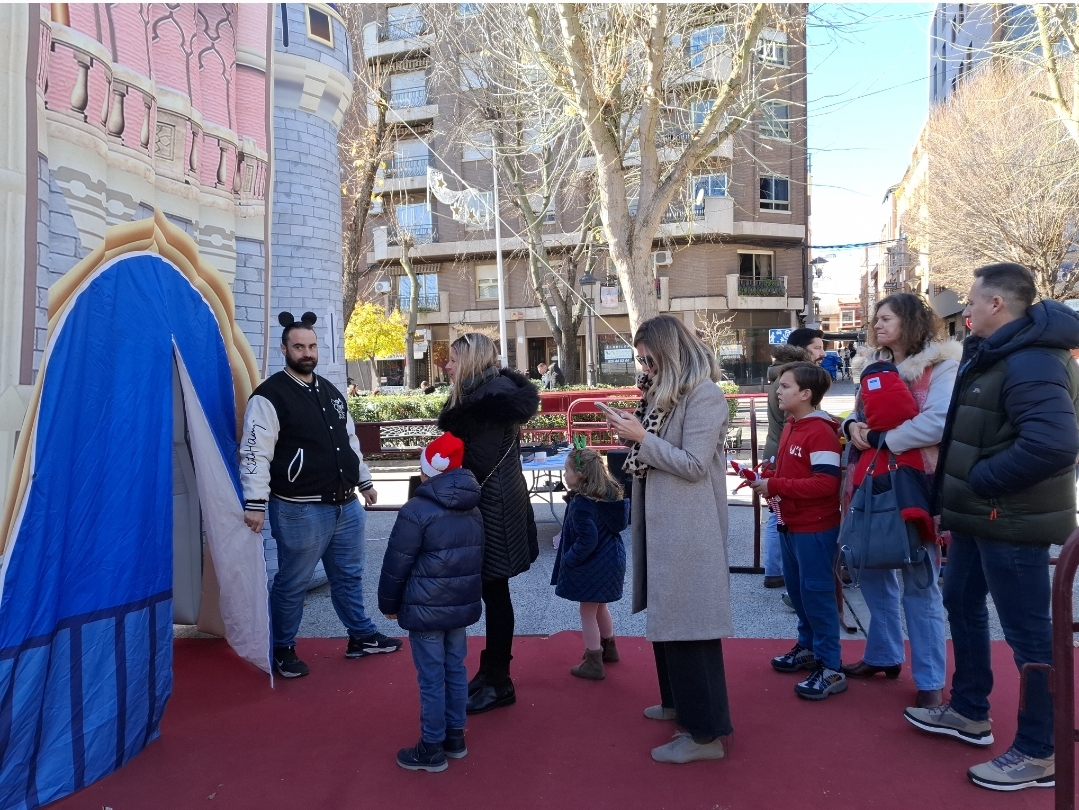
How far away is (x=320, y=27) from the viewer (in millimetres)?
5543

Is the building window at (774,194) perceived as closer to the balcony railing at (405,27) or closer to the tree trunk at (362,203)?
the balcony railing at (405,27)

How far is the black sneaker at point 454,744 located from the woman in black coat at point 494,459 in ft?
1.30

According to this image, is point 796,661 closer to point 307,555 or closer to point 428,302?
point 307,555

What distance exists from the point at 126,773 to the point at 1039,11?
13.6 metres

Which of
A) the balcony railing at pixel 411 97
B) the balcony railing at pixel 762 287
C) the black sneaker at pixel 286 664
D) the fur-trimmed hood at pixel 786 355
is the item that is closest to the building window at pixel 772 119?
the fur-trimmed hood at pixel 786 355

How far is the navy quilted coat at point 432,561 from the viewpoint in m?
3.20

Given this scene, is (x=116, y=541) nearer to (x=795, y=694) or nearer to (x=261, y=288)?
(x=261, y=288)

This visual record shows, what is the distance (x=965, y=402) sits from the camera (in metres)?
3.10

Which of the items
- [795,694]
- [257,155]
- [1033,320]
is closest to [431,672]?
[795,694]

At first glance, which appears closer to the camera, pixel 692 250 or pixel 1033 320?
pixel 1033 320

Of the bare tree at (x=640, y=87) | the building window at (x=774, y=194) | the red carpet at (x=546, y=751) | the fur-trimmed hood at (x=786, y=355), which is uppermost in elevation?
the building window at (x=774, y=194)

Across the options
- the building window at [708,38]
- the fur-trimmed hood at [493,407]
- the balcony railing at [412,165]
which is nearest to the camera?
the fur-trimmed hood at [493,407]

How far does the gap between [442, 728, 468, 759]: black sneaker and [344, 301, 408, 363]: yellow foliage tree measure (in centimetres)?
2393

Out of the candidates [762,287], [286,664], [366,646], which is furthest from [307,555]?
[762,287]
